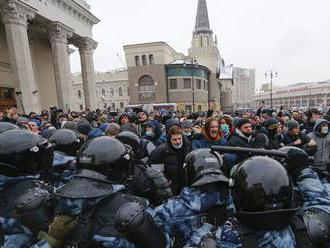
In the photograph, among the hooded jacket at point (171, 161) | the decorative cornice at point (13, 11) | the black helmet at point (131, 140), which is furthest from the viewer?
the decorative cornice at point (13, 11)

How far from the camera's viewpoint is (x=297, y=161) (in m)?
1.95

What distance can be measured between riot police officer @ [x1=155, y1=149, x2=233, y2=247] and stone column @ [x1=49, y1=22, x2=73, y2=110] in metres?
21.0

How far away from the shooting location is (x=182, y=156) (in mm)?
4250

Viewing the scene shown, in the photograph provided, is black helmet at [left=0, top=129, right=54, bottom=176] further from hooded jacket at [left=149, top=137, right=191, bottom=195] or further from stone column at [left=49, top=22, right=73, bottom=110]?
stone column at [left=49, top=22, right=73, bottom=110]

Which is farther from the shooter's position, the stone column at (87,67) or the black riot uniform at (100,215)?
the stone column at (87,67)

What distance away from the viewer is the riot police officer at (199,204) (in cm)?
206

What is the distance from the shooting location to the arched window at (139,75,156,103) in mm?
48844

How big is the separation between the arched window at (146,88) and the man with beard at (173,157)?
44.7 metres

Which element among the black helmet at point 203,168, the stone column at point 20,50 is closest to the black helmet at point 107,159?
the black helmet at point 203,168

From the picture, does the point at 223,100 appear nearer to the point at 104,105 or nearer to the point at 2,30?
the point at 104,105

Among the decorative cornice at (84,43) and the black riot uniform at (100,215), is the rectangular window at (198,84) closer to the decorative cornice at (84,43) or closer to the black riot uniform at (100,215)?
the decorative cornice at (84,43)

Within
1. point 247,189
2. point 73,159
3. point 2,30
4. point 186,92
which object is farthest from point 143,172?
point 186,92

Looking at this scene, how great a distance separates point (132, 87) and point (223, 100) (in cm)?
3086

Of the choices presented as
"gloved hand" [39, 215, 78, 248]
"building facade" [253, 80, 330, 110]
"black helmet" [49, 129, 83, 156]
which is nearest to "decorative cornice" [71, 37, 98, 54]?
"black helmet" [49, 129, 83, 156]
